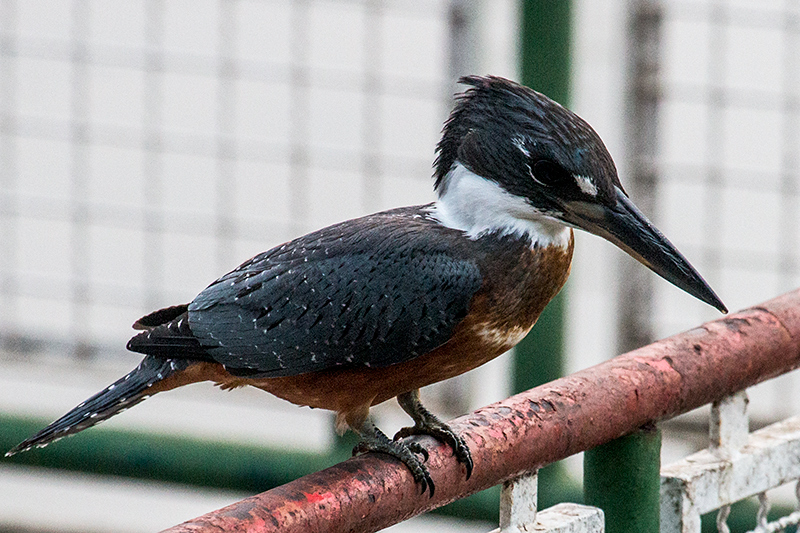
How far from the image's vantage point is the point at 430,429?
1.71 m

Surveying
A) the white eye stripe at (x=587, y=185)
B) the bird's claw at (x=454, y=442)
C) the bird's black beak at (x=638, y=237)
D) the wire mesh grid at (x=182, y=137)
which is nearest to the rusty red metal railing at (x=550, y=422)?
the bird's claw at (x=454, y=442)

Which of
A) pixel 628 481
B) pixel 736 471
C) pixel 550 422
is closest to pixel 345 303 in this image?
pixel 550 422

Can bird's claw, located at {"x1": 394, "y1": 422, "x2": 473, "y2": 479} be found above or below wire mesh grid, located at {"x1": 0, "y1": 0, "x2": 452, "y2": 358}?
below

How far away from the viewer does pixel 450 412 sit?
3.68 m

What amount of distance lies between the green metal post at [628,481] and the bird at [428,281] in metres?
0.20

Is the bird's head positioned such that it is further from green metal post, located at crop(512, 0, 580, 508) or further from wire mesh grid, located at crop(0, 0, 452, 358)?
wire mesh grid, located at crop(0, 0, 452, 358)

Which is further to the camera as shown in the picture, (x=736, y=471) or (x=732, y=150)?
(x=732, y=150)

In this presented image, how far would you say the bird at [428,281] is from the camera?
159 centimetres

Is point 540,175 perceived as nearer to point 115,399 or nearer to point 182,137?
point 115,399

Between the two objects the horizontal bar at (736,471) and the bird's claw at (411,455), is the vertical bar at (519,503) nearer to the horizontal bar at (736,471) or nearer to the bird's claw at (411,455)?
the bird's claw at (411,455)

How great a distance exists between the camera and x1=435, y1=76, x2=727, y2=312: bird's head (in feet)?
5.14

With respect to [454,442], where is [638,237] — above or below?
above

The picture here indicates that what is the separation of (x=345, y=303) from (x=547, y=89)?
1.58 metres

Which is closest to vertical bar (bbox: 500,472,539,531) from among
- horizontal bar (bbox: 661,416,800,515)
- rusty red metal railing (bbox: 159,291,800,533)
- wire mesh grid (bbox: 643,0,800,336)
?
rusty red metal railing (bbox: 159,291,800,533)
